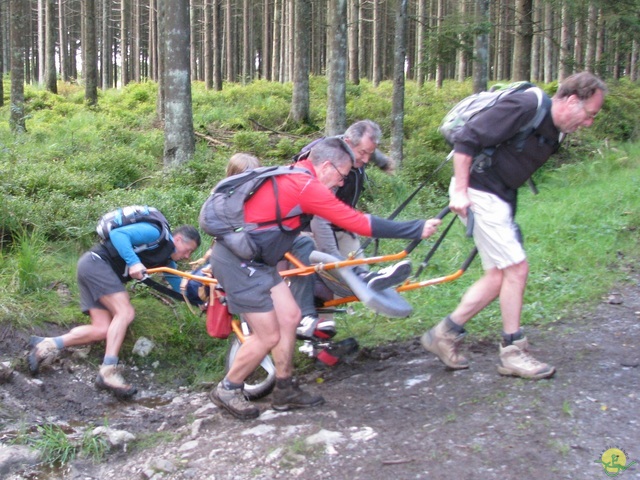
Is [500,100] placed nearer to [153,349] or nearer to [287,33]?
[153,349]

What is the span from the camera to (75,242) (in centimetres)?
809

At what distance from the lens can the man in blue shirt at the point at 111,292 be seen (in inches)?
232

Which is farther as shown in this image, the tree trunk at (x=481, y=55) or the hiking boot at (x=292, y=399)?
the tree trunk at (x=481, y=55)

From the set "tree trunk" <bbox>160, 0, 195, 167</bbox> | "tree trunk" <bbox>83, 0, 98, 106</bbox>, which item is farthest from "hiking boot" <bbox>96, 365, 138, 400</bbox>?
"tree trunk" <bbox>83, 0, 98, 106</bbox>

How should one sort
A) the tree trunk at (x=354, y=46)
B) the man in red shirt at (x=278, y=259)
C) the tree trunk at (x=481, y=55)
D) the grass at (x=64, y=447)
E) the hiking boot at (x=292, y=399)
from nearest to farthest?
the man in red shirt at (x=278, y=259) < the grass at (x=64, y=447) < the hiking boot at (x=292, y=399) < the tree trunk at (x=481, y=55) < the tree trunk at (x=354, y=46)

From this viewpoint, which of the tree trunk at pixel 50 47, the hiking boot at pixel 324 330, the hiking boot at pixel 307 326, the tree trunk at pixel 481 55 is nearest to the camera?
the hiking boot at pixel 307 326

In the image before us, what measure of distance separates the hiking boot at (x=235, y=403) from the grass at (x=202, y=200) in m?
1.31

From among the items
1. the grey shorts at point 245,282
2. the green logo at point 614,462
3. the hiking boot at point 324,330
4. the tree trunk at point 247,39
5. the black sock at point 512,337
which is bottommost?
the hiking boot at point 324,330

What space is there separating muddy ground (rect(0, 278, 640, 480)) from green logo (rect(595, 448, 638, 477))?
3 cm

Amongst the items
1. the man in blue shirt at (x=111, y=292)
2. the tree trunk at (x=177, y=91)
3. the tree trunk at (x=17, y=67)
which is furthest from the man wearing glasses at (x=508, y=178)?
the tree trunk at (x=17, y=67)

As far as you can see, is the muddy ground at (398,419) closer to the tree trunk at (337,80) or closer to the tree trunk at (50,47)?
the tree trunk at (337,80)

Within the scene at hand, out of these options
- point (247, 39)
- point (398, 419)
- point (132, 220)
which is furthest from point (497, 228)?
point (247, 39)

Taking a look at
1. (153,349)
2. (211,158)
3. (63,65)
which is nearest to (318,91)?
(211,158)

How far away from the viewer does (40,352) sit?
234 inches
